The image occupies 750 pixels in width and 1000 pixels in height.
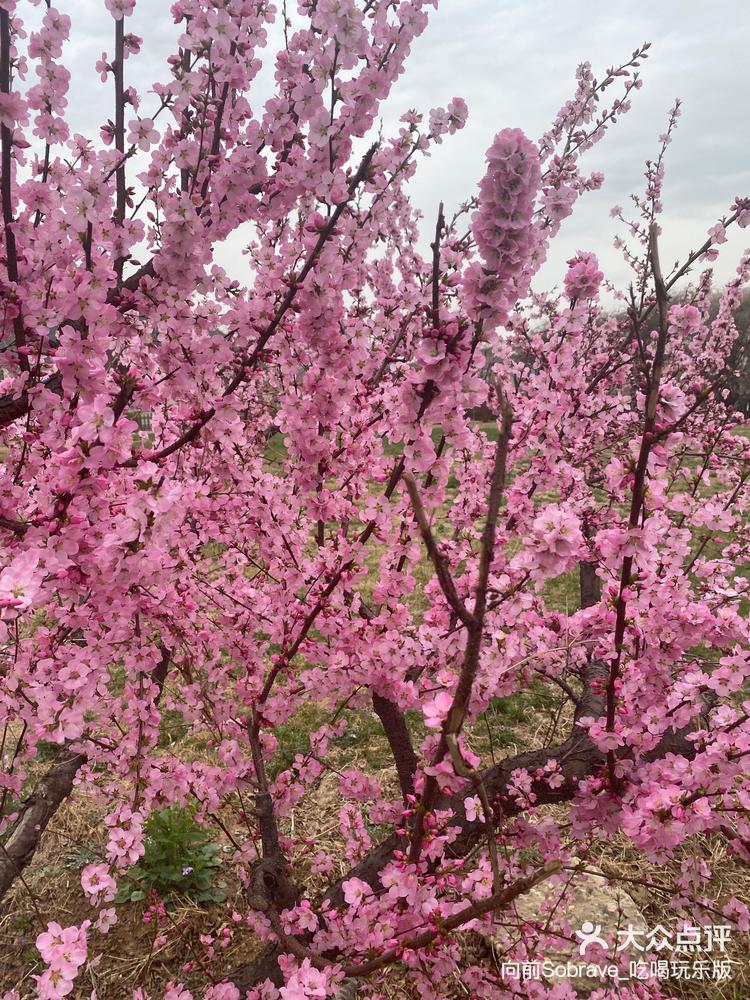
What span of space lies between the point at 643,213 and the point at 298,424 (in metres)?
4.86

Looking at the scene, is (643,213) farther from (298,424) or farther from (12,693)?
(12,693)

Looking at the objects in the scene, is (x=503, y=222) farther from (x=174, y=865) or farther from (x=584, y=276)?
(x=174, y=865)

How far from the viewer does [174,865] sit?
132 inches

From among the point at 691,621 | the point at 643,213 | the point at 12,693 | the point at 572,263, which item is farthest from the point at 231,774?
the point at 643,213

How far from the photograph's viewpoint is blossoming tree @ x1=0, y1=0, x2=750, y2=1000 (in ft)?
5.13

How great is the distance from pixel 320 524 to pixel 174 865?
7.29 ft

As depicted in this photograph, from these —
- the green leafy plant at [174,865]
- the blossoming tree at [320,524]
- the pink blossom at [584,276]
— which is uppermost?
the pink blossom at [584,276]

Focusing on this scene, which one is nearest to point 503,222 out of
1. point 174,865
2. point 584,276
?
point 584,276

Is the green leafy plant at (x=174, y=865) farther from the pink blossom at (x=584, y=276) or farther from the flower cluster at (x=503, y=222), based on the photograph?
the pink blossom at (x=584, y=276)

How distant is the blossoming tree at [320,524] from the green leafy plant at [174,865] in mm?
253

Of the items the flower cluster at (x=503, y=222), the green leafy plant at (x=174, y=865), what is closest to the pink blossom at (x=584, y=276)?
the flower cluster at (x=503, y=222)

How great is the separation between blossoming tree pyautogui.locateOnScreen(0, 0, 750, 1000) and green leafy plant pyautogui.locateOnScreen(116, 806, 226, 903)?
0.83ft

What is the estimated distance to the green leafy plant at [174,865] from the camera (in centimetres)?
333

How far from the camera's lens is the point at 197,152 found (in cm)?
221
